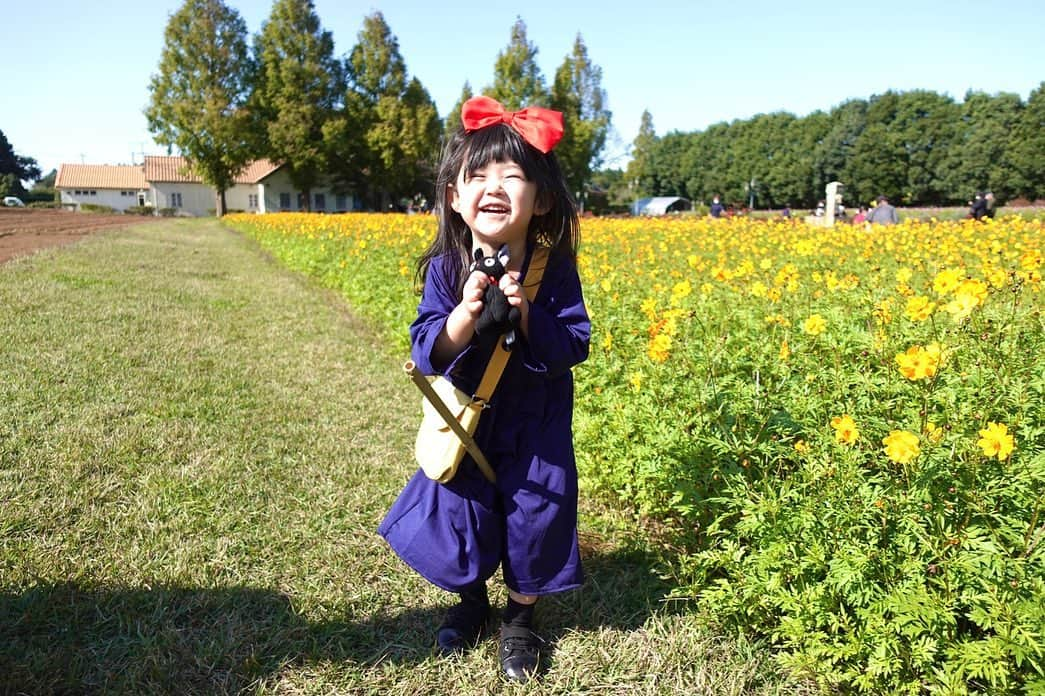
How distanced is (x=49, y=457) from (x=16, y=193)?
82.8m

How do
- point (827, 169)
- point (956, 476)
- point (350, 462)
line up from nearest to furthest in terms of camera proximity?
point (956, 476), point (350, 462), point (827, 169)

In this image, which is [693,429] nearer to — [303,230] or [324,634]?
[324,634]

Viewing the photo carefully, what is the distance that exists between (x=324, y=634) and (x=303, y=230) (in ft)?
44.8

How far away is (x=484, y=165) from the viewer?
1.73 metres

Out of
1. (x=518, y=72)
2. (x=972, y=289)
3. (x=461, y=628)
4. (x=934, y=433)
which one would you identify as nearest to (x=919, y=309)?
(x=972, y=289)

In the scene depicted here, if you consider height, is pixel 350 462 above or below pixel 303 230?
below

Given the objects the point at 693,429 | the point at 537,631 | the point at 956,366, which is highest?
the point at 956,366

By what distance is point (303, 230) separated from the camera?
48.7 ft

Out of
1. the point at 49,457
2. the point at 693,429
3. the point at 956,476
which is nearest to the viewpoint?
the point at 956,476

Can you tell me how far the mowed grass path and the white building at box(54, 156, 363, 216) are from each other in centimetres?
4502

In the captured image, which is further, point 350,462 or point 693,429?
point 350,462

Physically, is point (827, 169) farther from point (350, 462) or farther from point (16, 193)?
point (16, 193)

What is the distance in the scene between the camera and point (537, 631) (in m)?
2.19

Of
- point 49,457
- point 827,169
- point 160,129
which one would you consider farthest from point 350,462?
point 827,169
